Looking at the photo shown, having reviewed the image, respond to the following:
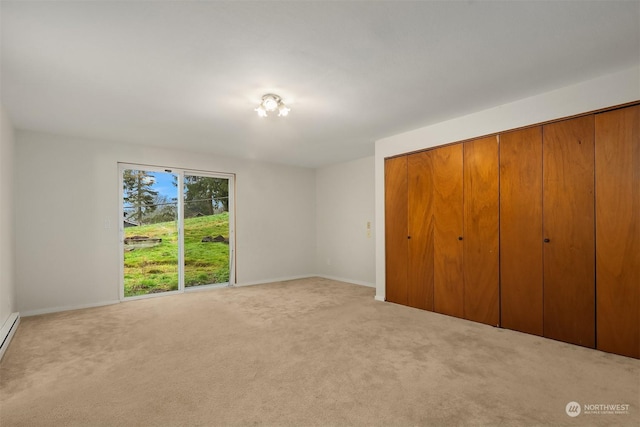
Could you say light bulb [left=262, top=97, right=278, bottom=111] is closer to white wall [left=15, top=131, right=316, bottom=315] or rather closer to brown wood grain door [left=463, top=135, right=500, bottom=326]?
brown wood grain door [left=463, top=135, right=500, bottom=326]

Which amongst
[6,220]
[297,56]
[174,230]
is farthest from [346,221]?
[6,220]

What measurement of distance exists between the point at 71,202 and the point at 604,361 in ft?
20.2

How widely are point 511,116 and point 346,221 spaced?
3543mm

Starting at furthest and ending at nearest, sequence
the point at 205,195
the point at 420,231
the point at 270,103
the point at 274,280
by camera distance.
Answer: the point at 274,280 < the point at 205,195 < the point at 420,231 < the point at 270,103

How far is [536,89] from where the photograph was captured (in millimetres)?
Answer: 2910

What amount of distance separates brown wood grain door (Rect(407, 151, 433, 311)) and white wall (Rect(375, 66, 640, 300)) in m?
0.28

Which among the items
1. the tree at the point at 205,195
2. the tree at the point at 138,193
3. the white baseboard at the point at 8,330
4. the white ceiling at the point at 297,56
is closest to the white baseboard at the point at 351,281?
the tree at the point at 205,195

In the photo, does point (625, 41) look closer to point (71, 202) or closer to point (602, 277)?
point (602, 277)

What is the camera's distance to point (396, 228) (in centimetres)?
437

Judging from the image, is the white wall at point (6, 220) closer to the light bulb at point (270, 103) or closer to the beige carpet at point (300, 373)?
the beige carpet at point (300, 373)

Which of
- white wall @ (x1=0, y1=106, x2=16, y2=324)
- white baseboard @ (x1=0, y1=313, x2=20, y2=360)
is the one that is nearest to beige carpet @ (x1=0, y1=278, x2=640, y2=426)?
white baseboard @ (x1=0, y1=313, x2=20, y2=360)

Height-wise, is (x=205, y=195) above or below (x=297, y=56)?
below

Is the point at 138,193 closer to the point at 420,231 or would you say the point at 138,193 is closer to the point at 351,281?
the point at 351,281

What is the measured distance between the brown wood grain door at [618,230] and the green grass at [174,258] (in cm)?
521
